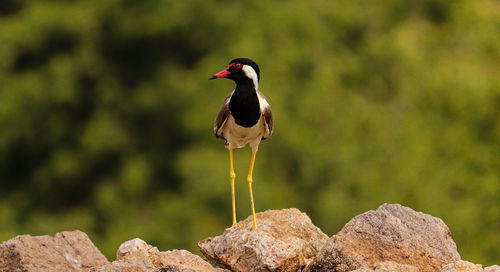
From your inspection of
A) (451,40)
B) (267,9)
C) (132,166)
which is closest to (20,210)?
(132,166)

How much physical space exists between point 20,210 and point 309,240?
53.9ft

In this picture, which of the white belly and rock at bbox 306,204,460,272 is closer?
rock at bbox 306,204,460,272

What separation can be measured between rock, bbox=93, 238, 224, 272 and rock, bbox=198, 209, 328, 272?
259 millimetres

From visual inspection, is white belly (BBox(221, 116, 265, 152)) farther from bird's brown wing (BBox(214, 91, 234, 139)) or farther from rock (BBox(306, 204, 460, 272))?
rock (BBox(306, 204, 460, 272))

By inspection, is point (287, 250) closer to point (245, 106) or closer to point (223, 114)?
point (245, 106)

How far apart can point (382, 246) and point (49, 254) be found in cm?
312

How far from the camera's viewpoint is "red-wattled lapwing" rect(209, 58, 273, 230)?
884cm

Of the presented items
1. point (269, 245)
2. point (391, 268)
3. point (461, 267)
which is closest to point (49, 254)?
point (269, 245)

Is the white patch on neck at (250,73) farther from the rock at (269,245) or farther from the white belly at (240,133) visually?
the rock at (269,245)

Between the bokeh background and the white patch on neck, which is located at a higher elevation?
the bokeh background

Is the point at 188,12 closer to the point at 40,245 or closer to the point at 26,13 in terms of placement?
the point at 26,13

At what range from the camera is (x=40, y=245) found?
798 cm

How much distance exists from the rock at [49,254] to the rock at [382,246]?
227cm

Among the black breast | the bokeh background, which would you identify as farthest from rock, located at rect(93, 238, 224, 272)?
the bokeh background
